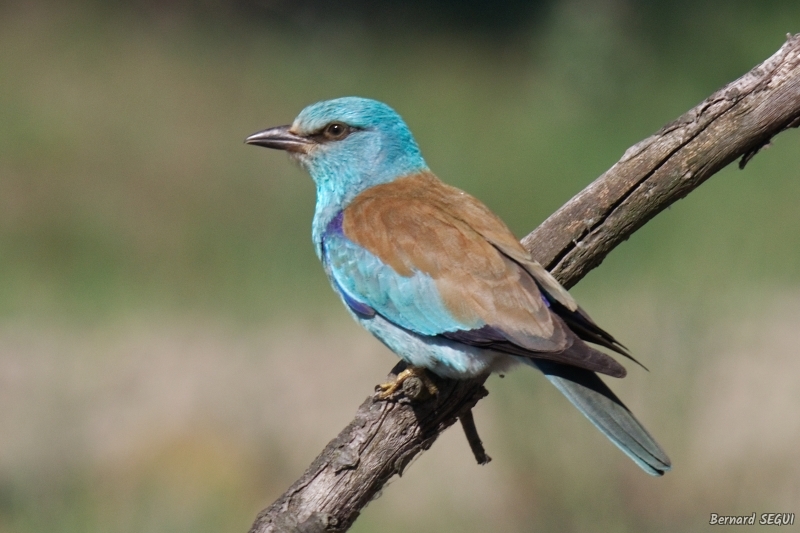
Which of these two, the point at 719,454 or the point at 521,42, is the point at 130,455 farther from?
the point at 521,42

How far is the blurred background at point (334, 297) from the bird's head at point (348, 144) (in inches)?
44.5

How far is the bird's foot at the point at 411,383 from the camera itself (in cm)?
320

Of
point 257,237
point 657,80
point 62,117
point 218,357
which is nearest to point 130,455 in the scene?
point 218,357

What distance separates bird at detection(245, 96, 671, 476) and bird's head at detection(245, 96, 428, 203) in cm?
10

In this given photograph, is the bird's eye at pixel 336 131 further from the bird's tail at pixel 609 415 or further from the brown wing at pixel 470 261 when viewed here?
the bird's tail at pixel 609 415

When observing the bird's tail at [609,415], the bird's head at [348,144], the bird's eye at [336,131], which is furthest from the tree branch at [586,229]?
the bird's eye at [336,131]

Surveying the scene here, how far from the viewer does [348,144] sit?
4.01 meters

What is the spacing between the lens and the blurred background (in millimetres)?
4832

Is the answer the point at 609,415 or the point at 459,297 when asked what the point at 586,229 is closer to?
the point at 459,297

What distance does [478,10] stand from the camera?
32.6 feet

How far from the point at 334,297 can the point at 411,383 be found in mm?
3869

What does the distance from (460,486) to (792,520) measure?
153 centimetres

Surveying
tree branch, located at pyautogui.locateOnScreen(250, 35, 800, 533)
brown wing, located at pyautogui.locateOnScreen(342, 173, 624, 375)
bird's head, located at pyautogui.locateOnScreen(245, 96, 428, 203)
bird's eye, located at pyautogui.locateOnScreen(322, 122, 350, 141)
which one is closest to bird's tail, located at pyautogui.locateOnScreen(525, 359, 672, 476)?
brown wing, located at pyautogui.locateOnScreen(342, 173, 624, 375)

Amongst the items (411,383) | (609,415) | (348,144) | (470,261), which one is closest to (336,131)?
(348,144)
